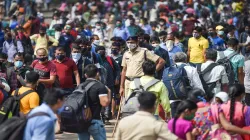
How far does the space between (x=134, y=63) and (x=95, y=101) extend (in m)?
3.31

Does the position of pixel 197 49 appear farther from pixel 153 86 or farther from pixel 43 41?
pixel 153 86

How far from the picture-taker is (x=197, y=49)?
19.0 m

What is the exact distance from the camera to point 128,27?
2758 centimetres

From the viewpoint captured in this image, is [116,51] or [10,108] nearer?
[10,108]

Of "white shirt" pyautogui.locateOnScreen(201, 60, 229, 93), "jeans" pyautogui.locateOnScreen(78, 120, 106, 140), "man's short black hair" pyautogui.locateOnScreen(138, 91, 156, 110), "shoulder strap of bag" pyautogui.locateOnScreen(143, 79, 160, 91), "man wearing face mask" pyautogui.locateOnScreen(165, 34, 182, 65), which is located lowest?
"jeans" pyautogui.locateOnScreen(78, 120, 106, 140)

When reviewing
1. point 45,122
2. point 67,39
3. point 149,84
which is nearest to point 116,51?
point 67,39

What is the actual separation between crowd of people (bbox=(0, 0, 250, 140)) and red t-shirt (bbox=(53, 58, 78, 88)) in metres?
0.02

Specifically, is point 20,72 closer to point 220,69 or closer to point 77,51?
point 77,51

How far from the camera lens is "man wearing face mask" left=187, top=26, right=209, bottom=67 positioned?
18984 millimetres

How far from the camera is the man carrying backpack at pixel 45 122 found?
29.4ft

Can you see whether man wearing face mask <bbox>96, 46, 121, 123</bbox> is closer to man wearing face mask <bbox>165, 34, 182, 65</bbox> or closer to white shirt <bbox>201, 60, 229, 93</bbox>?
man wearing face mask <bbox>165, 34, 182, 65</bbox>

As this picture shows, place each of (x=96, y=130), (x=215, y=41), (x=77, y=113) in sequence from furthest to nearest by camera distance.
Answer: (x=215, y=41) → (x=96, y=130) → (x=77, y=113)

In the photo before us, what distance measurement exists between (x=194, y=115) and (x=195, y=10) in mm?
27415

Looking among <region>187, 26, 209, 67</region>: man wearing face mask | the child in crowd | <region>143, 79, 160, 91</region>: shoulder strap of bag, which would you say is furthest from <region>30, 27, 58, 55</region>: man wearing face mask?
the child in crowd
